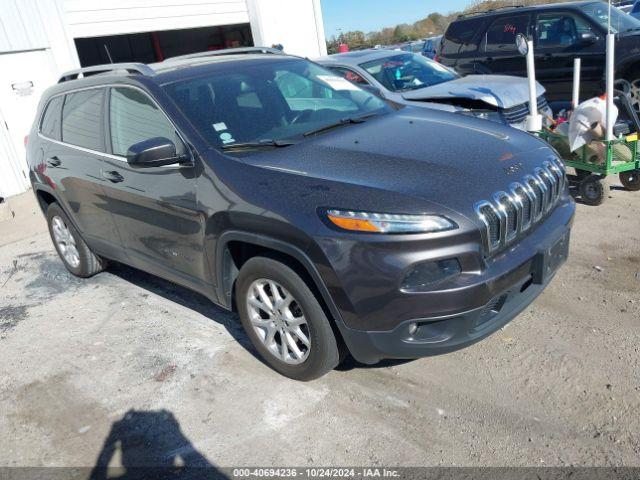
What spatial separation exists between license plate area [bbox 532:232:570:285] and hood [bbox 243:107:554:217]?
42cm

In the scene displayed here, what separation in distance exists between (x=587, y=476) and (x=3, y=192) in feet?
30.8

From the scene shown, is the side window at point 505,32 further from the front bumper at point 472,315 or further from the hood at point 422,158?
the front bumper at point 472,315

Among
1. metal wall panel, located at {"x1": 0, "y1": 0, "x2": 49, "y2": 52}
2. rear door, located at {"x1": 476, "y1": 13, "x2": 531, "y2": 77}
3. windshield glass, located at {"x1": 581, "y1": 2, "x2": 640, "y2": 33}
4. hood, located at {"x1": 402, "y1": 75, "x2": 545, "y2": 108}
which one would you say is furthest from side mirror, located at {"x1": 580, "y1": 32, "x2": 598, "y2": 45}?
metal wall panel, located at {"x1": 0, "y1": 0, "x2": 49, "y2": 52}

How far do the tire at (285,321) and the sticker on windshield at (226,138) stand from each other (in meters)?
0.74

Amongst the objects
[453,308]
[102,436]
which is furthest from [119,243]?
[453,308]

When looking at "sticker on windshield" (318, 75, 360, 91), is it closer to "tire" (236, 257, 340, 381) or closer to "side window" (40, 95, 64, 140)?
"tire" (236, 257, 340, 381)

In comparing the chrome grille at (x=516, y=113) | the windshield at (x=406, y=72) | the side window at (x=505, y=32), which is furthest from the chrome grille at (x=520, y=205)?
the side window at (x=505, y=32)

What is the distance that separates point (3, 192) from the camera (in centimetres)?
909

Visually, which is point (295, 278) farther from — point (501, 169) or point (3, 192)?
point (3, 192)

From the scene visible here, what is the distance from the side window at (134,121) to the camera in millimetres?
3462

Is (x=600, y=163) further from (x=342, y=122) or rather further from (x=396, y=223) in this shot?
(x=396, y=223)

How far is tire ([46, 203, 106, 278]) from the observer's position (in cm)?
492

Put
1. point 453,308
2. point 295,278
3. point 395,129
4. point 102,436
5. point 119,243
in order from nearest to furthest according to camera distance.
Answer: point 453,308
point 295,278
point 102,436
point 395,129
point 119,243

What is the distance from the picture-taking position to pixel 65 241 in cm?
516
